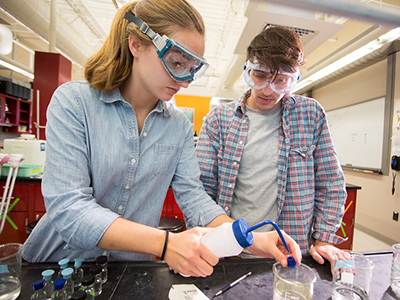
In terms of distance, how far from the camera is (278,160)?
1.32 metres

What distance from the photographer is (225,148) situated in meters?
1.37

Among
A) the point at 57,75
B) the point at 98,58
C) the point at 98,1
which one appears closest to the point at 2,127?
the point at 57,75

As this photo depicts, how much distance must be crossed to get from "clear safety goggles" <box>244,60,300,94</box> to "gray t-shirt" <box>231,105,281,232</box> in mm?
192

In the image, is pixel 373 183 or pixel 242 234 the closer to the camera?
pixel 242 234

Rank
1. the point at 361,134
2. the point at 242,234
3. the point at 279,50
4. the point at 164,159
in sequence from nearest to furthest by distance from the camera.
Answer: the point at 242,234, the point at 164,159, the point at 279,50, the point at 361,134

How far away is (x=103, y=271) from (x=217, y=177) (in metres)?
0.81

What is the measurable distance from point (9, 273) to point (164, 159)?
0.66 m

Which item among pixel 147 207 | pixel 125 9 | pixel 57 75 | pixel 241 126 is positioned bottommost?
pixel 147 207

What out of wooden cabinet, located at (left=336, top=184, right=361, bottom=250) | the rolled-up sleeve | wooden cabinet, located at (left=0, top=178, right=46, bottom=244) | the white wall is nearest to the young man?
the rolled-up sleeve

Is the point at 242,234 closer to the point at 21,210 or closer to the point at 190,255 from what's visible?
the point at 190,255

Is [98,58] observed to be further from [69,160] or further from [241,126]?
[241,126]

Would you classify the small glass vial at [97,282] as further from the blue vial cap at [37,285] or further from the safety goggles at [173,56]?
the safety goggles at [173,56]

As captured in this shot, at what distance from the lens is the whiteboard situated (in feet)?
13.8

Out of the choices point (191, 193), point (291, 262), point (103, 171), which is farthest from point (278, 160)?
point (103, 171)
